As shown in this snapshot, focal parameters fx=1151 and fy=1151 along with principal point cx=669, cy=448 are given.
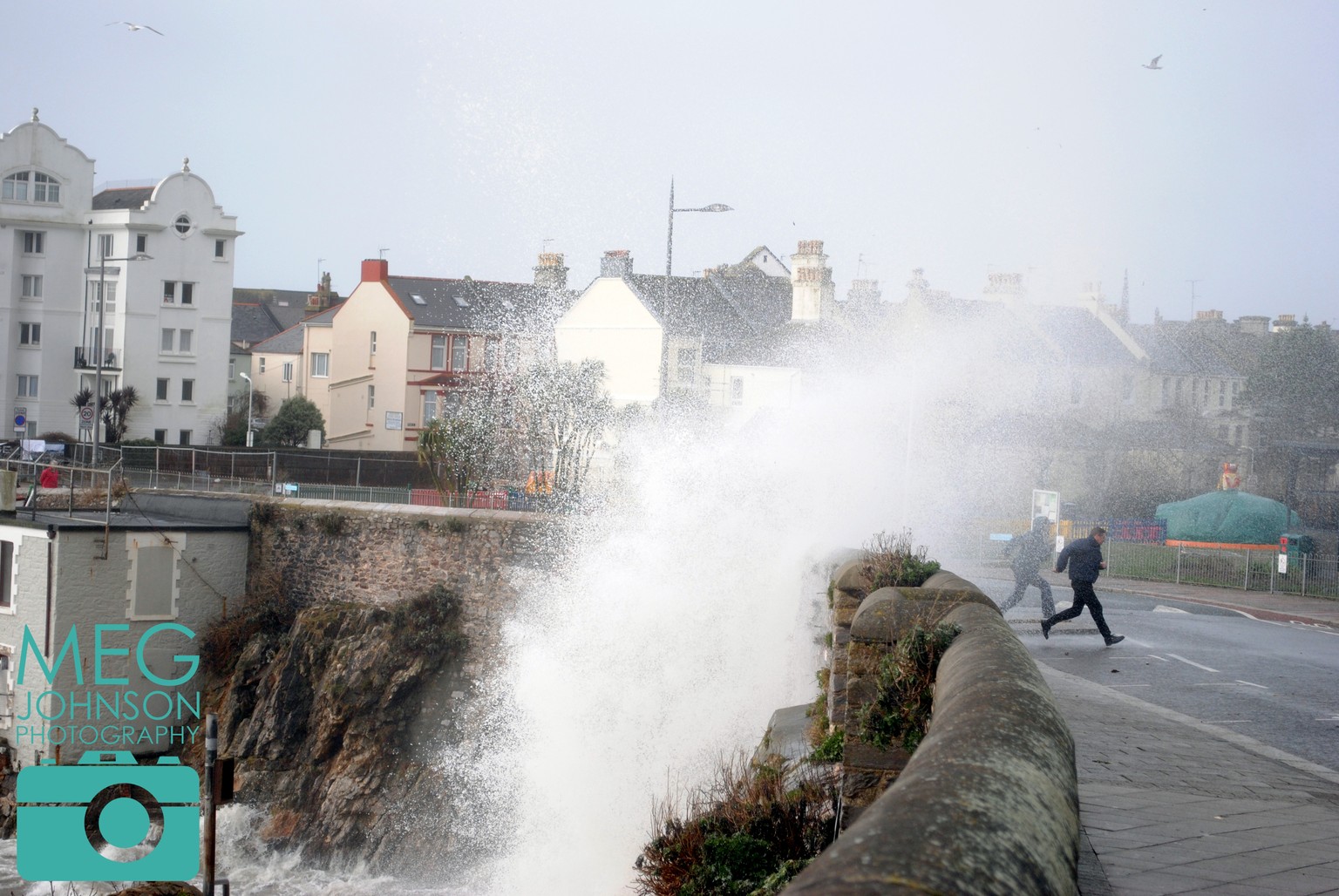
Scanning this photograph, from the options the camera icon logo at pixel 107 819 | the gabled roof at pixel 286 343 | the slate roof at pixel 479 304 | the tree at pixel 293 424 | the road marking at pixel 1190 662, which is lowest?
the camera icon logo at pixel 107 819

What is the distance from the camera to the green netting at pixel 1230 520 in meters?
35.3

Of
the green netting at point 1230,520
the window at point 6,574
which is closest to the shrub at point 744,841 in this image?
the window at point 6,574

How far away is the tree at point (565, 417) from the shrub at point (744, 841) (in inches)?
996

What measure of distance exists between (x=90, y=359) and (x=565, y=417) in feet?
78.8

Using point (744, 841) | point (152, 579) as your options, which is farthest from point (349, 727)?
point (744, 841)

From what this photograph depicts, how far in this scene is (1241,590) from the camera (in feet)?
83.1

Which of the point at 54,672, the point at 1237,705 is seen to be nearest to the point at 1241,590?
the point at 1237,705

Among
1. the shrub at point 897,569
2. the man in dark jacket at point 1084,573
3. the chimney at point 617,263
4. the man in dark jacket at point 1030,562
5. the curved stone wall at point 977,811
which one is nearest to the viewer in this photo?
the curved stone wall at point 977,811

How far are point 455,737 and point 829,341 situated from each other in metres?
25.8

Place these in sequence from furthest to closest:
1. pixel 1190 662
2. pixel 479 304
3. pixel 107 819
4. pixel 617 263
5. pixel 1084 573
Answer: pixel 479 304, pixel 617 263, pixel 107 819, pixel 1084 573, pixel 1190 662

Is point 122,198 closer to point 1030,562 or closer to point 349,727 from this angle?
point 349,727

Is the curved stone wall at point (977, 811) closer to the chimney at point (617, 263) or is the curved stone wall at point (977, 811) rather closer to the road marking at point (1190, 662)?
the road marking at point (1190, 662)

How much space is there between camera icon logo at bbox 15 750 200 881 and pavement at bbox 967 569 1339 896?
1729cm

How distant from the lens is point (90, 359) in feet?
158
